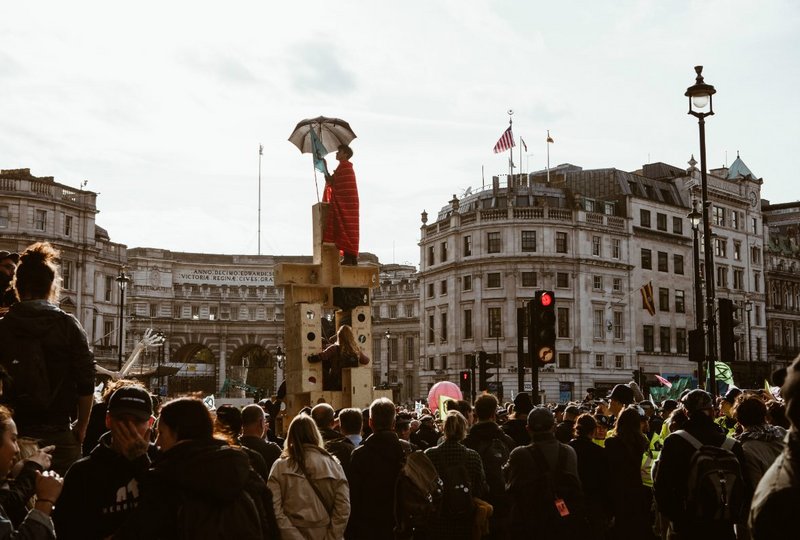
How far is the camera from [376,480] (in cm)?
877

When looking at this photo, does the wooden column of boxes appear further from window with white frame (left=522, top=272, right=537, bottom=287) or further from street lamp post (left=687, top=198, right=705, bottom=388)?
window with white frame (left=522, top=272, right=537, bottom=287)

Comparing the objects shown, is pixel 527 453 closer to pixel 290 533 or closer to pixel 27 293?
pixel 290 533

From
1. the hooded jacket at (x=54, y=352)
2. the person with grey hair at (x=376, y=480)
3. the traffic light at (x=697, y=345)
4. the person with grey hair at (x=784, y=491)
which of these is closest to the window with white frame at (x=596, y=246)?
the traffic light at (x=697, y=345)

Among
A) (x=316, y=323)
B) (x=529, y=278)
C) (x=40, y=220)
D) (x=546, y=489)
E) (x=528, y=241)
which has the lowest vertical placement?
(x=546, y=489)

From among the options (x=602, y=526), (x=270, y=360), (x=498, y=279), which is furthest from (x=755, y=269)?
(x=602, y=526)

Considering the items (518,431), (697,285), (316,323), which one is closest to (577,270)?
(697,285)

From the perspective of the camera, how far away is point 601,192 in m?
78.9

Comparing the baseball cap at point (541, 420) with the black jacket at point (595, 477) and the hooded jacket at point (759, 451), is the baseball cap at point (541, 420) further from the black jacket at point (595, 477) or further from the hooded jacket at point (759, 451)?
the hooded jacket at point (759, 451)

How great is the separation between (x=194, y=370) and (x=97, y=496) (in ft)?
317

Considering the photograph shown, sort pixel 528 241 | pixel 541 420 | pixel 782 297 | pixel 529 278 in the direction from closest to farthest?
pixel 541 420 < pixel 529 278 < pixel 528 241 < pixel 782 297

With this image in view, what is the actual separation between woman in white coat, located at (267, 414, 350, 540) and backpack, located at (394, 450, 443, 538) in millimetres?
1081

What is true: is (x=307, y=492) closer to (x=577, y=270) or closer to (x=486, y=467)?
(x=486, y=467)

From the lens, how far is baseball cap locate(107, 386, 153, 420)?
17.2 ft

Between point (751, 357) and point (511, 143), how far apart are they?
3263cm
